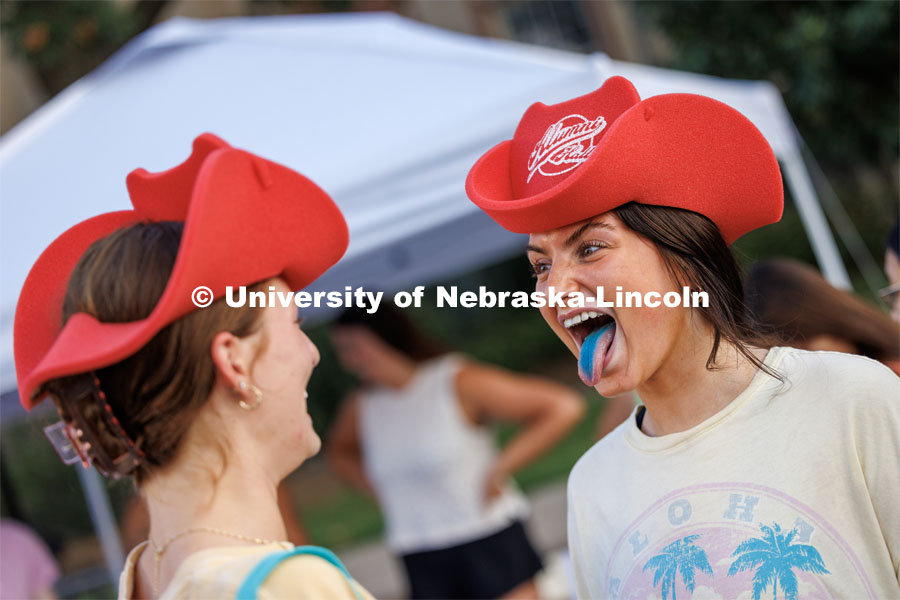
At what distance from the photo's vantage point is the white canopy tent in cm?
256

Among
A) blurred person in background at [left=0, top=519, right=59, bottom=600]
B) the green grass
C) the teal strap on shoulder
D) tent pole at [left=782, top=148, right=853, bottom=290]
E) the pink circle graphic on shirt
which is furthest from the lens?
the green grass

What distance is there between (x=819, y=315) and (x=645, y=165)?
1.19 metres

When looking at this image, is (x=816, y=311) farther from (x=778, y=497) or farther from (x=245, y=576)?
(x=245, y=576)

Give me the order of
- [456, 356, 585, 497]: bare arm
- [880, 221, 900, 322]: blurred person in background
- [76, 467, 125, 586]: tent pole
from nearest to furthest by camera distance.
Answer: [880, 221, 900, 322]: blurred person in background, [456, 356, 585, 497]: bare arm, [76, 467, 125, 586]: tent pole

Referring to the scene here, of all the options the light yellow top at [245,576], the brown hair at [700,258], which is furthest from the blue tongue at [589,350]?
the light yellow top at [245,576]

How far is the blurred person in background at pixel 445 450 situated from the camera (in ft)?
11.6

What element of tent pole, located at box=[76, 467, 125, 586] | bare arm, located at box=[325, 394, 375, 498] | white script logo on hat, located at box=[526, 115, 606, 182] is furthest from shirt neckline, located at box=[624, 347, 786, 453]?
tent pole, located at box=[76, 467, 125, 586]

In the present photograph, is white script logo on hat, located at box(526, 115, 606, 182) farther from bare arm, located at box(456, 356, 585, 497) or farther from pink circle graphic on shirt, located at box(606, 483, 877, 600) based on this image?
bare arm, located at box(456, 356, 585, 497)

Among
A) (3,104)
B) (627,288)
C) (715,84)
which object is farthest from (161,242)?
(3,104)

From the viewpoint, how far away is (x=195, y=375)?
1.34 metres

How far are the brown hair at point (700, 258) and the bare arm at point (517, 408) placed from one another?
2235mm

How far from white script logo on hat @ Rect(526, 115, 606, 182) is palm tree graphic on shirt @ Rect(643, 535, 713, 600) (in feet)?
2.02

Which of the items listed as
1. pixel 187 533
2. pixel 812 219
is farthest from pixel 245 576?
pixel 812 219

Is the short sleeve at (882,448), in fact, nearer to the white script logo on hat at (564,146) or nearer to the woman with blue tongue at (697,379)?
the woman with blue tongue at (697,379)
